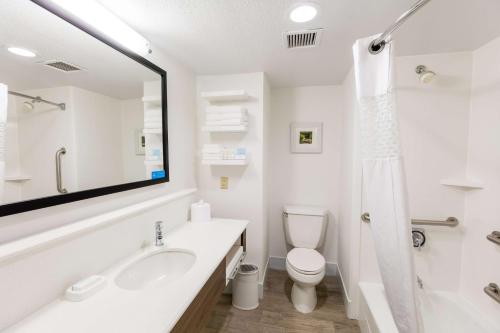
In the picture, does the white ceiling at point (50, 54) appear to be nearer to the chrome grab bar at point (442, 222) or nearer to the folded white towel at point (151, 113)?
the folded white towel at point (151, 113)

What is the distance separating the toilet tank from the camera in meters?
2.28

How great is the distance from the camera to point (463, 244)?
160cm

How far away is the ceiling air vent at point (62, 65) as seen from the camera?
90 cm

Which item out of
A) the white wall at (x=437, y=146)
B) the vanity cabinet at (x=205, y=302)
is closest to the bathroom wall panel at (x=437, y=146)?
the white wall at (x=437, y=146)

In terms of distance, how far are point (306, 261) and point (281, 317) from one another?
0.52 meters

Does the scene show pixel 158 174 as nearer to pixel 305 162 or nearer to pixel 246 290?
pixel 246 290

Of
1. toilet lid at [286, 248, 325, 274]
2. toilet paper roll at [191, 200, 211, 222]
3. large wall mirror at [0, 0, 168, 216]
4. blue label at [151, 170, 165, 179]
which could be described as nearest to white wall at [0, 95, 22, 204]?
large wall mirror at [0, 0, 168, 216]

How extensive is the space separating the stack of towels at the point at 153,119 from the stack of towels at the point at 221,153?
0.50m

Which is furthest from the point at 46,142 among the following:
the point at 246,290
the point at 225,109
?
the point at 246,290

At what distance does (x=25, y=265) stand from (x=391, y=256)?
1.55 meters

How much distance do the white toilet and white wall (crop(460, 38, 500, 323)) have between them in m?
1.04

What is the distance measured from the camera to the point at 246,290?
1.92 m

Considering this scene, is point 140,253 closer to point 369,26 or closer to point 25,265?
point 25,265

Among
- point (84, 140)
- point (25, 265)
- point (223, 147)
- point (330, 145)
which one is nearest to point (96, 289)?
point (25, 265)
